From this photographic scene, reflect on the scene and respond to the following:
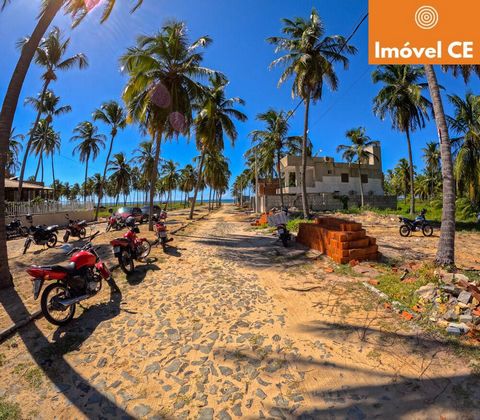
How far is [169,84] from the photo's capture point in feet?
46.8

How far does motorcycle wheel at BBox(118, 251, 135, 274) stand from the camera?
6602 millimetres

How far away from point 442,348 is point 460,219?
2004cm

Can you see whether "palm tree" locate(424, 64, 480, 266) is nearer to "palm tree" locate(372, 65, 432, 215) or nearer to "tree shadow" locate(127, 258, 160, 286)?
"tree shadow" locate(127, 258, 160, 286)

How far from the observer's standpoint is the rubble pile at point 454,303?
367cm

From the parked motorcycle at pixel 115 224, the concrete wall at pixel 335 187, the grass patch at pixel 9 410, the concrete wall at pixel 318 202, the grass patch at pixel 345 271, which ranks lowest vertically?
the grass patch at pixel 9 410

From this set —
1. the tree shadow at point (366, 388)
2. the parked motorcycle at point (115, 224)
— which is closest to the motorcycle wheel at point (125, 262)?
the tree shadow at point (366, 388)

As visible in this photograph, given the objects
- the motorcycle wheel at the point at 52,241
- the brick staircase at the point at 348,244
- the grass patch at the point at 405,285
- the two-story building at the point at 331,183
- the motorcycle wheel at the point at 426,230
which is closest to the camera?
the grass patch at the point at 405,285

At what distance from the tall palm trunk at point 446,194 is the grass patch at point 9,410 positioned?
7509mm

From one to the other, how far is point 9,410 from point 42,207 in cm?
1983

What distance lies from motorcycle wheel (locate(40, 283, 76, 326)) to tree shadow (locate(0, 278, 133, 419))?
0.47 ft

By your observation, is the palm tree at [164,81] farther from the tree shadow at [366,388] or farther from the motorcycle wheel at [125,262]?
the tree shadow at [366,388]

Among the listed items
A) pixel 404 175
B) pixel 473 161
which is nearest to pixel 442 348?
pixel 473 161

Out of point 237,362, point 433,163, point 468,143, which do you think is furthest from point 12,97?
point 433,163

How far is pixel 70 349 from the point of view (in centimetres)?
363
